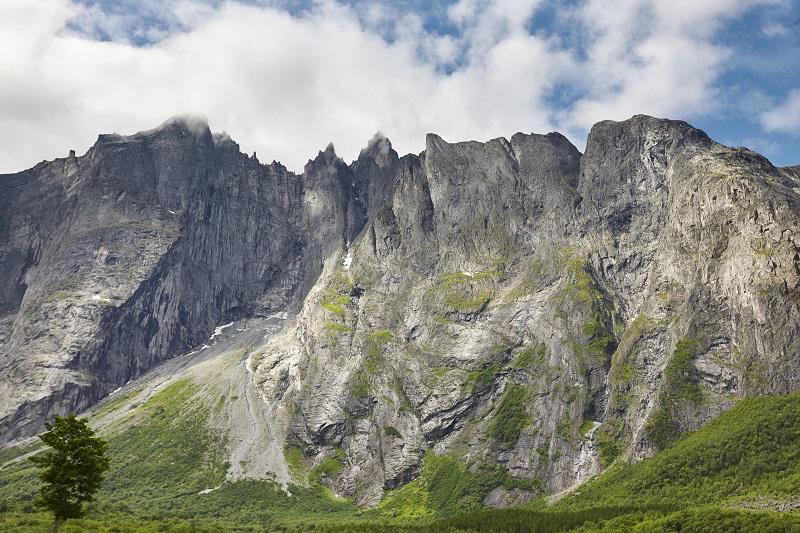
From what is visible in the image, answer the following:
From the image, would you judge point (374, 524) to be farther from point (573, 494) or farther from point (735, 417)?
point (735, 417)

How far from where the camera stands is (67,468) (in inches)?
2997

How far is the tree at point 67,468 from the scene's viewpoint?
75.9 metres

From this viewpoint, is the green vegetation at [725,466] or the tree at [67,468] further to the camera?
the green vegetation at [725,466]

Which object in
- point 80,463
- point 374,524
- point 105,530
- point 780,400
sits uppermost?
point 780,400

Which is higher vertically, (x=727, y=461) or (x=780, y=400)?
(x=780, y=400)

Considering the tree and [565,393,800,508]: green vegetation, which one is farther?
[565,393,800,508]: green vegetation

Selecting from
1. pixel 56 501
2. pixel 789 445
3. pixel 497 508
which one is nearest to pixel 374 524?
pixel 497 508

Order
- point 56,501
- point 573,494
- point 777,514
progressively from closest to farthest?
point 56,501 → point 777,514 → point 573,494

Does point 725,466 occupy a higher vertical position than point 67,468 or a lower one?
lower

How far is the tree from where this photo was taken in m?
75.9

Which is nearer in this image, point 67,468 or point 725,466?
point 67,468

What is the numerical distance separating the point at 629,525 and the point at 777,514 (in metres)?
A: 27.4

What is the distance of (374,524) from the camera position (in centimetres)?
17962

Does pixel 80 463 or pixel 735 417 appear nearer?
pixel 80 463
